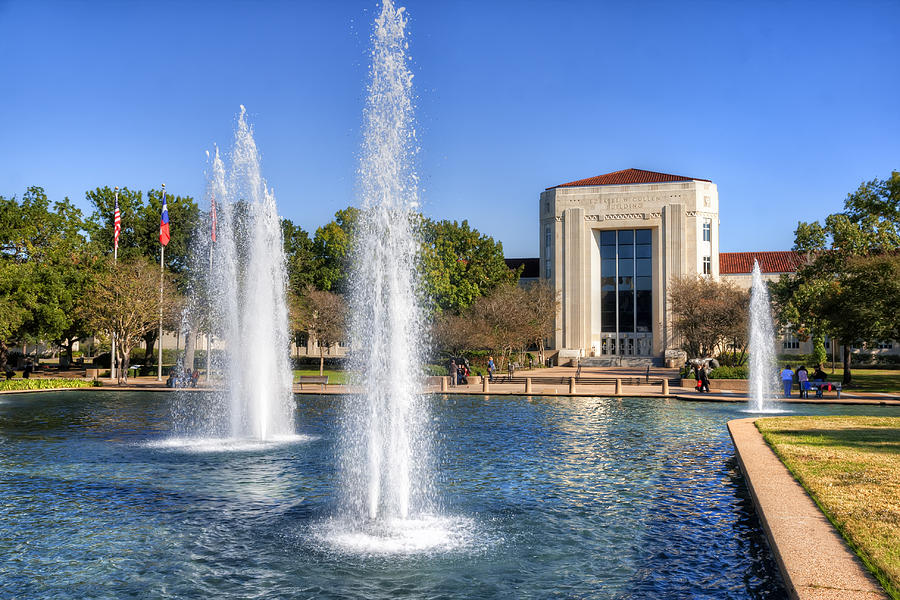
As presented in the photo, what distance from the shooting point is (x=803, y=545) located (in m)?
8.23

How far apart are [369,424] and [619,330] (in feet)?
211

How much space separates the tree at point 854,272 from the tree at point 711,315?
425 centimetres

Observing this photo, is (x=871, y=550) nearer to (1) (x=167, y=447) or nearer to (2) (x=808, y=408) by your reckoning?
(1) (x=167, y=447)

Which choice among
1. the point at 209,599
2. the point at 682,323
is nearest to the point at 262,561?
the point at 209,599

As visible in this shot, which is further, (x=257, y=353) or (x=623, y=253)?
(x=623, y=253)

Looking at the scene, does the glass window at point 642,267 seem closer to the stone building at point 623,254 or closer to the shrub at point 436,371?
the stone building at point 623,254

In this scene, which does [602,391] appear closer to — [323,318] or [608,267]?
[323,318]

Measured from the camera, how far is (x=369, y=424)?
467 inches

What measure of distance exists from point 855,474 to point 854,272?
2905 cm

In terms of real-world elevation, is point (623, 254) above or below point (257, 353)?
above

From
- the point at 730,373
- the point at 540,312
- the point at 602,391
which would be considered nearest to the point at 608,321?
the point at 540,312

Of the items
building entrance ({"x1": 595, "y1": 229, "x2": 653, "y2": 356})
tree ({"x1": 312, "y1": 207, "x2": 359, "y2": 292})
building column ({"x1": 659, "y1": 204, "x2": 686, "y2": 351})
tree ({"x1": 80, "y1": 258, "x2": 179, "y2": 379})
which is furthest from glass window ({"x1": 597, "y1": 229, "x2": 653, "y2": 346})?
tree ({"x1": 80, "y1": 258, "x2": 179, "y2": 379})

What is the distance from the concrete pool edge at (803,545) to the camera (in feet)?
22.3

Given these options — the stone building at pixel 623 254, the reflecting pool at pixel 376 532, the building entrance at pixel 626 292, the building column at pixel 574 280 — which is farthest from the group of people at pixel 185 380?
the building entrance at pixel 626 292
